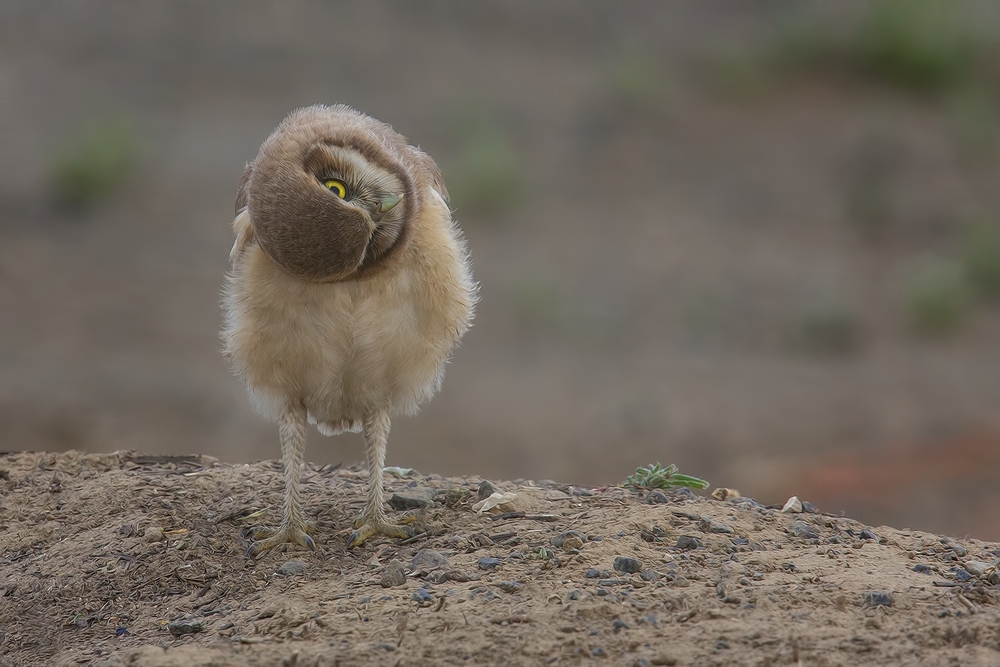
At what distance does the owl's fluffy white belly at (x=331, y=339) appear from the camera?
18.0 feet

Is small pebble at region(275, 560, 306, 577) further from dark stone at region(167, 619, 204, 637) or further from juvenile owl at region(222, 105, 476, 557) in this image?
dark stone at region(167, 619, 204, 637)

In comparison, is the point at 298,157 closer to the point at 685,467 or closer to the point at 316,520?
the point at 316,520

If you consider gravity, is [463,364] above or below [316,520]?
above

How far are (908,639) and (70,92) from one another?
19.5m

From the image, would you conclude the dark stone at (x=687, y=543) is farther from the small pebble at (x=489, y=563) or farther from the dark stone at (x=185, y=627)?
the dark stone at (x=185, y=627)

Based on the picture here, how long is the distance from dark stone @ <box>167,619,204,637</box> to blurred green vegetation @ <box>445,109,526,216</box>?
14.1 m

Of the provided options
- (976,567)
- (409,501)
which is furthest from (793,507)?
(409,501)

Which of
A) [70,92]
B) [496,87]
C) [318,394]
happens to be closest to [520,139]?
[496,87]

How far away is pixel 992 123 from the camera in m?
21.1

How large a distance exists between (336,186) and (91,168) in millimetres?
14160

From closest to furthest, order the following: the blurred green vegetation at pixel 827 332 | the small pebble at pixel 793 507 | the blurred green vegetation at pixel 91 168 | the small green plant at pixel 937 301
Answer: the small pebble at pixel 793 507 < the blurred green vegetation at pixel 827 332 < the small green plant at pixel 937 301 < the blurred green vegetation at pixel 91 168

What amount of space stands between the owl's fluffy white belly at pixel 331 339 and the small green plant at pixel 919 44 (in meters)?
18.8

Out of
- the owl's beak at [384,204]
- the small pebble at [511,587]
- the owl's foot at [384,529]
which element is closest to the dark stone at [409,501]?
the owl's foot at [384,529]

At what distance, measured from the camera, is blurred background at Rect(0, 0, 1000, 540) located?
45.1ft
